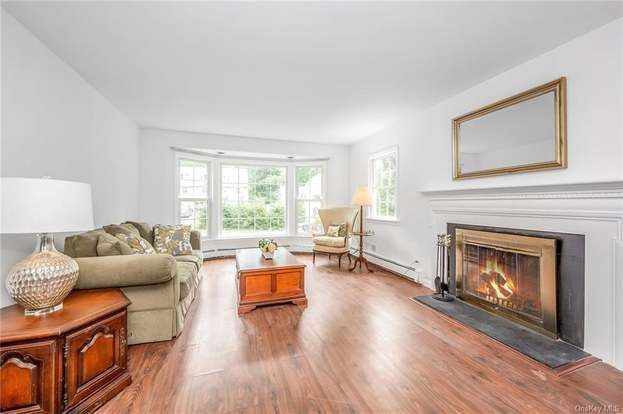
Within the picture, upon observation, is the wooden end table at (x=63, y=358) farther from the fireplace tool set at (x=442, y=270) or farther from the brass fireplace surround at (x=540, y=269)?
the brass fireplace surround at (x=540, y=269)

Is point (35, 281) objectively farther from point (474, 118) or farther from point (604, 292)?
point (474, 118)

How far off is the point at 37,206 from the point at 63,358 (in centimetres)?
81

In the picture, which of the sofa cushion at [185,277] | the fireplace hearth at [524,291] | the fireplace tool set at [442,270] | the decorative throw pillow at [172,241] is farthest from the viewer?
the decorative throw pillow at [172,241]

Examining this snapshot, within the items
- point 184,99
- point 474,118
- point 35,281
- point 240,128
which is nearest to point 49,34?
point 184,99

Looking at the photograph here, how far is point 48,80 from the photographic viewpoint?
7.20 ft

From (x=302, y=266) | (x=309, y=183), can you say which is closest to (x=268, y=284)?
(x=302, y=266)

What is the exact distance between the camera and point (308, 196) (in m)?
6.06

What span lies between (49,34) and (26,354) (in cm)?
232

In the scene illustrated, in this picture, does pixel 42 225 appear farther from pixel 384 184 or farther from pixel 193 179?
pixel 384 184

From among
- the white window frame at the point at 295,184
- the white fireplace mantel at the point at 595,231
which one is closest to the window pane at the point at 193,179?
the white window frame at the point at 295,184

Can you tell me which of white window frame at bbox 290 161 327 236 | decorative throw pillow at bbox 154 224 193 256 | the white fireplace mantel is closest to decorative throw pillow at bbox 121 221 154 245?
decorative throw pillow at bbox 154 224 193 256

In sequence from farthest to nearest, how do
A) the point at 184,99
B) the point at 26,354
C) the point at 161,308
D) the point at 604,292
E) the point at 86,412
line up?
the point at 184,99 → the point at 161,308 → the point at 604,292 → the point at 86,412 → the point at 26,354

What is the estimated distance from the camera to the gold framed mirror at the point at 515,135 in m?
2.21

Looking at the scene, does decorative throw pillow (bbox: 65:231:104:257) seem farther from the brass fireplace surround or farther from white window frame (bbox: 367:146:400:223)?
white window frame (bbox: 367:146:400:223)
